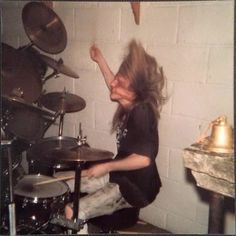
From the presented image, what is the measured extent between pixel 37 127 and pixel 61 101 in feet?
0.46

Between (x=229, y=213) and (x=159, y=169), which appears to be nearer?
(x=229, y=213)

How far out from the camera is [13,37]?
1219mm

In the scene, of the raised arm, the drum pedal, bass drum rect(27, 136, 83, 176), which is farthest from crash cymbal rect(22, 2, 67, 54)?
the drum pedal

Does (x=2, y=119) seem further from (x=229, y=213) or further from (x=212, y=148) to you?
(x=229, y=213)

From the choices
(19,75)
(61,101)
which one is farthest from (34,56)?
(61,101)

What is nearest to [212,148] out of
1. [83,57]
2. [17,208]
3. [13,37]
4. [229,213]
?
[229,213]

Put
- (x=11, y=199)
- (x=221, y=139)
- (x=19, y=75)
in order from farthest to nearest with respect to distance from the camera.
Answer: (x=19, y=75)
(x=11, y=199)
(x=221, y=139)

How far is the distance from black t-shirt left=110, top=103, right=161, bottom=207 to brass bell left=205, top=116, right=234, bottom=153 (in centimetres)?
25

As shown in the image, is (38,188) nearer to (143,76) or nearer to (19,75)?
(19,75)

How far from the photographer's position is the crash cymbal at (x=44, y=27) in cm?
114

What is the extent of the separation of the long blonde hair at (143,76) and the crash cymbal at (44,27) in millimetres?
257

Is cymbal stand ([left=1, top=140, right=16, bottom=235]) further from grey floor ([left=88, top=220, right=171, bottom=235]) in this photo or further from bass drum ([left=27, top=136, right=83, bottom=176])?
grey floor ([left=88, top=220, right=171, bottom=235])

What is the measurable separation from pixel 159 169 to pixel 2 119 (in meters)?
0.62

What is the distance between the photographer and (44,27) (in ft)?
3.76
